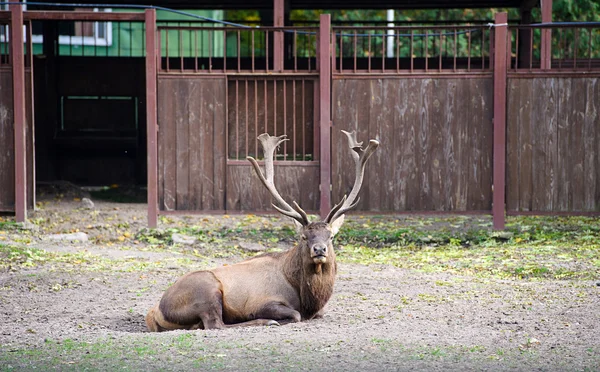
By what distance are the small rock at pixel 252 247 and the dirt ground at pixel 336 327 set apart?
785 mm

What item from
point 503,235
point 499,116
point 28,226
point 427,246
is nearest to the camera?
point 427,246

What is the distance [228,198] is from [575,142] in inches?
198

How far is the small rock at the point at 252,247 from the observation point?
12.1 m

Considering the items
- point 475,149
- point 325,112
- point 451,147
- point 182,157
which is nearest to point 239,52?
point 325,112

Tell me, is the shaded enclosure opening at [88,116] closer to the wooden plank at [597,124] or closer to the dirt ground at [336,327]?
the dirt ground at [336,327]

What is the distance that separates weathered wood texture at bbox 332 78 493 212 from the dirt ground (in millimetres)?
2495

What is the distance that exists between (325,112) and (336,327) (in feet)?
19.8

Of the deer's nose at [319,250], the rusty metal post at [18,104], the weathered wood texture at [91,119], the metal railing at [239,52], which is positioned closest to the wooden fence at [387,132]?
the metal railing at [239,52]

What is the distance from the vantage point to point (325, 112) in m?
12.9

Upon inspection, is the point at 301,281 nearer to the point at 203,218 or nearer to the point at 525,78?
the point at 525,78

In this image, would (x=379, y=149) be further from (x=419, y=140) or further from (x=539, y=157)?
(x=539, y=157)

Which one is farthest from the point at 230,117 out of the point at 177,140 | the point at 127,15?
the point at 127,15

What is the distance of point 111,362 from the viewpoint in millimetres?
6035

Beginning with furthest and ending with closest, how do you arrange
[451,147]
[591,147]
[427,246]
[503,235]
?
[451,147]
[591,147]
[503,235]
[427,246]
